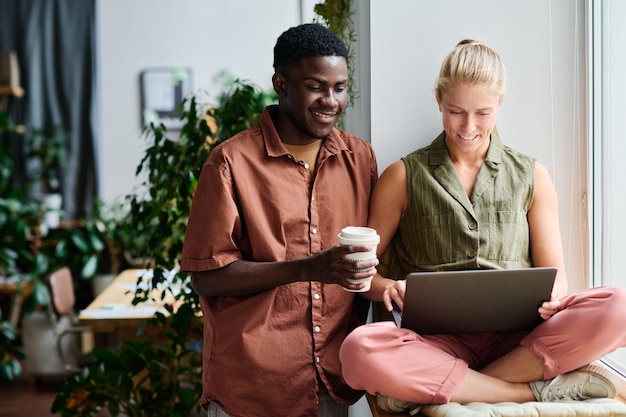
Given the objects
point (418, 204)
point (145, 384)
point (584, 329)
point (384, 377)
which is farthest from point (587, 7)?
point (145, 384)

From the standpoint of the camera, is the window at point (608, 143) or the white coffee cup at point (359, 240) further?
the window at point (608, 143)

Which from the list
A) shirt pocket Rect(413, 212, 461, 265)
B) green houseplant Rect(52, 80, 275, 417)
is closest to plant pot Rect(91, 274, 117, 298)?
green houseplant Rect(52, 80, 275, 417)

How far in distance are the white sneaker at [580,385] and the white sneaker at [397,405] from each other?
0.83ft

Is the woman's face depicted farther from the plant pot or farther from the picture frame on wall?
the picture frame on wall

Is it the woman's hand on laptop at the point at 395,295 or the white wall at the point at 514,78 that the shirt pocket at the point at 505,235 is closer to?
the woman's hand on laptop at the point at 395,295

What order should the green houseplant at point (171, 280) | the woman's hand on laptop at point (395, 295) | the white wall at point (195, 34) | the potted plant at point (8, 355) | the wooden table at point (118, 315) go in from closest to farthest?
the woman's hand on laptop at point (395, 295) → the green houseplant at point (171, 280) → the wooden table at point (118, 315) → the potted plant at point (8, 355) → the white wall at point (195, 34)

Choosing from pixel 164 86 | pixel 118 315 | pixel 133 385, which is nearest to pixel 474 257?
pixel 133 385

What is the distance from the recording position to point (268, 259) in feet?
5.61

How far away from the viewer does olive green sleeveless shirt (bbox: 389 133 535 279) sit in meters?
1.73

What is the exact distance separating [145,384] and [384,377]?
6.66 ft

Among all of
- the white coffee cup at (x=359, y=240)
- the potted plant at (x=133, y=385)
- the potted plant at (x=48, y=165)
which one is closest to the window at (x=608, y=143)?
the white coffee cup at (x=359, y=240)

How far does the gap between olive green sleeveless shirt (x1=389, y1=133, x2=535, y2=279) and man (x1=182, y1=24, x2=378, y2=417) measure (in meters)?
0.17

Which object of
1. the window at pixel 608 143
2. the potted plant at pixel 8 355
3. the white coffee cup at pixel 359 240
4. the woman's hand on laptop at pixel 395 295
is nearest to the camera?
the white coffee cup at pixel 359 240

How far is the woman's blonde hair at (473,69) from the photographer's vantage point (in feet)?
5.51
